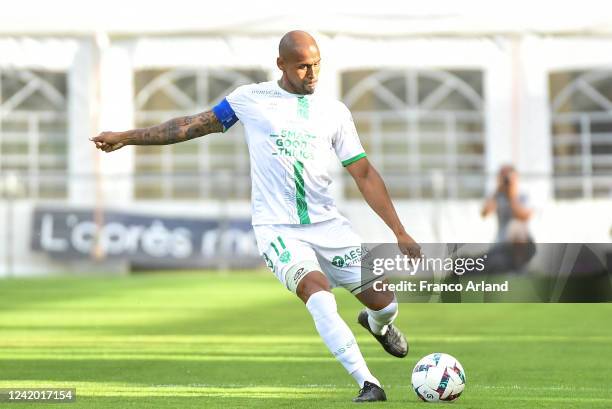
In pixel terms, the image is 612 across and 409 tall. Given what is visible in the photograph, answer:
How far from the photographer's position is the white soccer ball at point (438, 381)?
823cm

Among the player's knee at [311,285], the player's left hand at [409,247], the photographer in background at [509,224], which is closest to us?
the player's left hand at [409,247]

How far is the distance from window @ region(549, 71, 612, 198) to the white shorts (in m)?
18.2

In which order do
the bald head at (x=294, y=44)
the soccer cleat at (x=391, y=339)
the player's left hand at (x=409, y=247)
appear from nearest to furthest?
the player's left hand at (x=409, y=247), the bald head at (x=294, y=44), the soccer cleat at (x=391, y=339)

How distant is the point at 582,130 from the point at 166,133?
19.4 m

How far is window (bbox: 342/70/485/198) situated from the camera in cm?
2684

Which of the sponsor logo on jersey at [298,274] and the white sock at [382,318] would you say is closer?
the sponsor logo on jersey at [298,274]

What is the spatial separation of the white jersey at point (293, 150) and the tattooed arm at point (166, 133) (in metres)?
0.24

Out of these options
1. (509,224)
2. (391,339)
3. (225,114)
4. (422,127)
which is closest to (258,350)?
(391,339)

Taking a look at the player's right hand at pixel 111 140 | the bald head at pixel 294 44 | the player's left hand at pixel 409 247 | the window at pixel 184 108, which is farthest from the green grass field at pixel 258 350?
the window at pixel 184 108

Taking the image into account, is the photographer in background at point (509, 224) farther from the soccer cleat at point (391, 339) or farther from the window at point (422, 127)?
the soccer cleat at point (391, 339)

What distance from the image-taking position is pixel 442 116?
90.7ft

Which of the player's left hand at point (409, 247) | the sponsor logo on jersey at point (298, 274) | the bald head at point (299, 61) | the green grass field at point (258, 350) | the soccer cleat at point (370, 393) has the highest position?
the bald head at point (299, 61)

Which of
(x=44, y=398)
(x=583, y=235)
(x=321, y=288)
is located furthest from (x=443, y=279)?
(x=583, y=235)

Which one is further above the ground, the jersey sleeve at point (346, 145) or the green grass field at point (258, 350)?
the jersey sleeve at point (346, 145)
